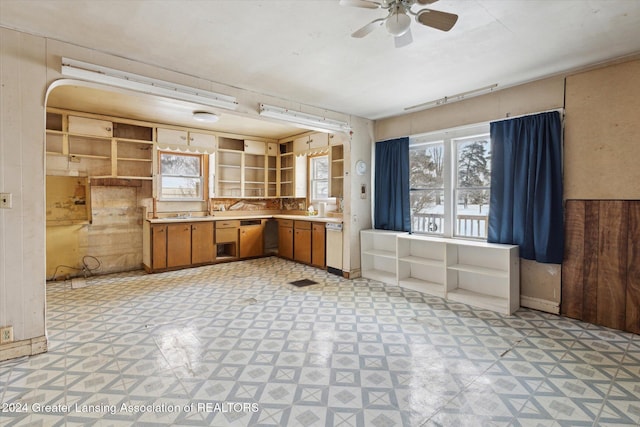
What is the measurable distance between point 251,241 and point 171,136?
8.67 feet

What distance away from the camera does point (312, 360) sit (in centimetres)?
260

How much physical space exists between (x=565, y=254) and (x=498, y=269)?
29.0 inches

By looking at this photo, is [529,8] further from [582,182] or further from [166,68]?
[166,68]

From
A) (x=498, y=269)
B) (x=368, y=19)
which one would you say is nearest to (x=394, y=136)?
(x=498, y=269)

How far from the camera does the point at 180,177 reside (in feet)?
21.0

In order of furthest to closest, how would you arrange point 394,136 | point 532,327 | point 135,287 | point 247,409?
point 394,136
point 135,287
point 532,327
point 247,409

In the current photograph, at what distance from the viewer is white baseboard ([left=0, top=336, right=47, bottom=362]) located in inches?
101

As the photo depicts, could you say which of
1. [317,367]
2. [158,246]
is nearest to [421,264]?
[317,367]

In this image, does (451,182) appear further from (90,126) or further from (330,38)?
(90,126)

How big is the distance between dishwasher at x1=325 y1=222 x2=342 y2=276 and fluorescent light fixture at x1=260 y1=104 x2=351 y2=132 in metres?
1.64

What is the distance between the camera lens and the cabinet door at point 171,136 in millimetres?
5965

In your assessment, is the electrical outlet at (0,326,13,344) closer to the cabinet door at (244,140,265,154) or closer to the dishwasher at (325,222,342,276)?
the dishwasher at (325,222,342,276)

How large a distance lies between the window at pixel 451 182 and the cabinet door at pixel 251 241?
339cm

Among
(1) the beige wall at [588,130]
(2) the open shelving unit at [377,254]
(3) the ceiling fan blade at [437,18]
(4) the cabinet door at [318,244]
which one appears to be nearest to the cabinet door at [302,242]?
(4) the cabinet door at [318,244]
